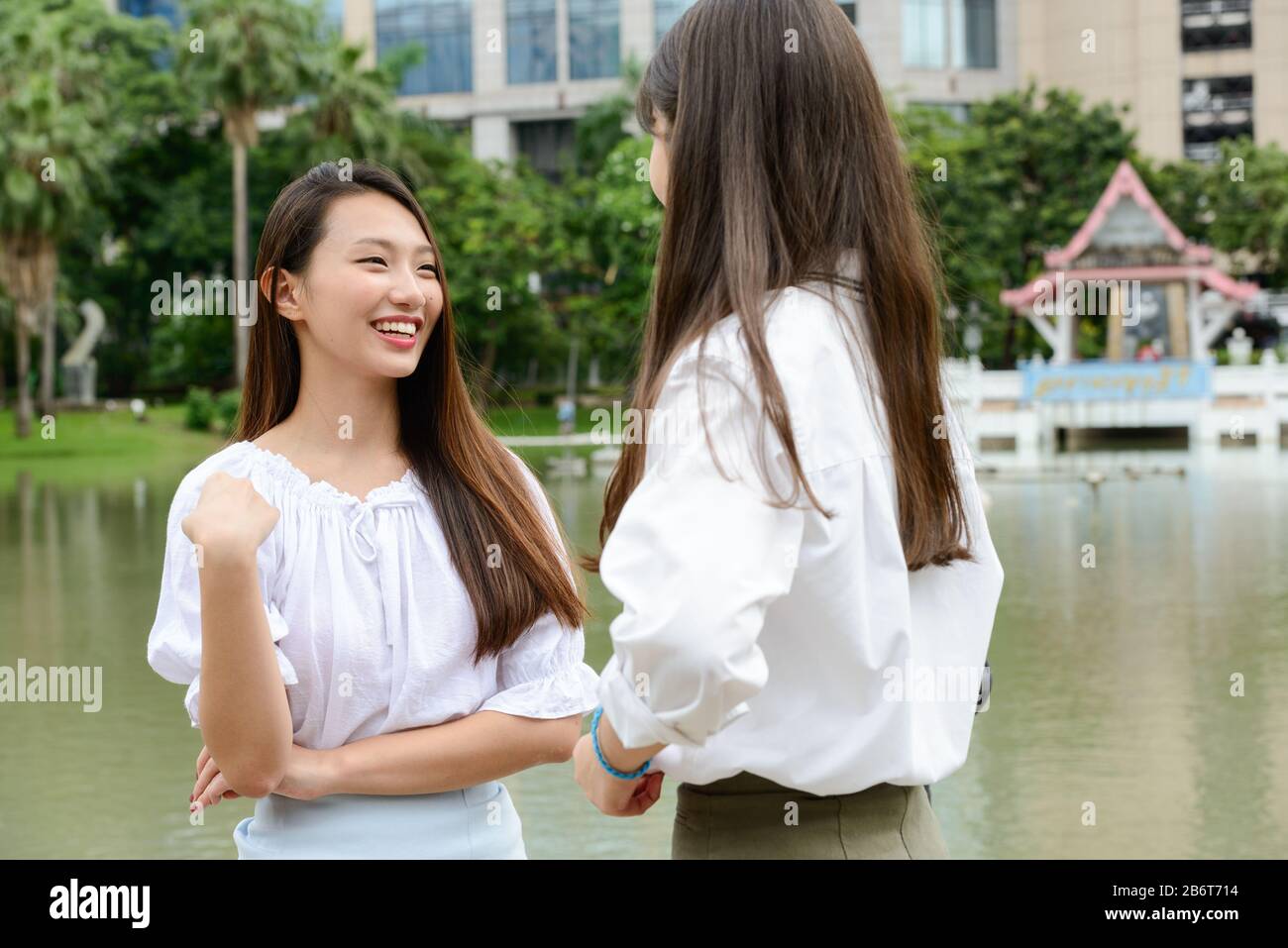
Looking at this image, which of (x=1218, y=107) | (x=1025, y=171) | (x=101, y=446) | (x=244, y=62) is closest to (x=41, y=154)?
(x=244, y=62)

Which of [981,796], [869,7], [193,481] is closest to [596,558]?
→ [193,481]

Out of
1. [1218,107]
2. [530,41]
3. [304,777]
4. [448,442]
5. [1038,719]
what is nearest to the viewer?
[304,777]

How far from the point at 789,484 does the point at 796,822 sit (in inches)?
16.9

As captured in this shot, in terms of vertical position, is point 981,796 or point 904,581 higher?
point 904,581

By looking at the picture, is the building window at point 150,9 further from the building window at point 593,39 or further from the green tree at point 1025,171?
the green tree at point 1025,171

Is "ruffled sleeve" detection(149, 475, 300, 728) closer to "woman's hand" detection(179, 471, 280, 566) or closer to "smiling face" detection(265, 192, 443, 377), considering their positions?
"woman's hand" detection(179, 471, 280, 566)

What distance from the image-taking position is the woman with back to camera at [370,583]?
2119 millimetres

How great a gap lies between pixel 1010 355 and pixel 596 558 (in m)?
38.1

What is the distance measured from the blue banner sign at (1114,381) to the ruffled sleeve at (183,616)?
27.0m

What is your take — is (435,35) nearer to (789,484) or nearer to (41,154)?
(41,154)

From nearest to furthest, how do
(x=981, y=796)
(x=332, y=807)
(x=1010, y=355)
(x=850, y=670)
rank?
(x=850, y=670) < (x=332, y=807) < (x=981, y=796) < (x=1010, y=355)

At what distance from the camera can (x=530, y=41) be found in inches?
2103

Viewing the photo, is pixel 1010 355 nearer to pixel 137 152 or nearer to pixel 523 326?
pixel 523 326
